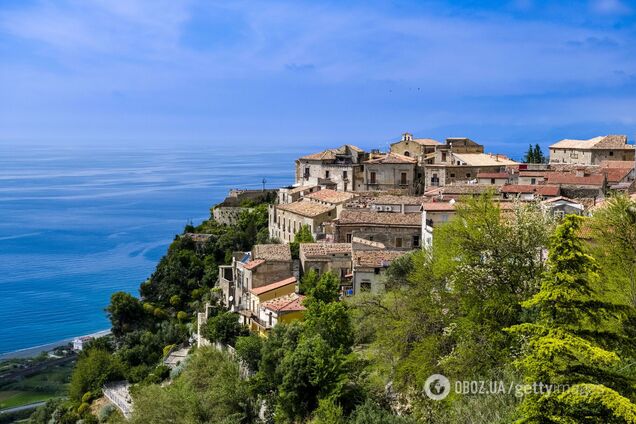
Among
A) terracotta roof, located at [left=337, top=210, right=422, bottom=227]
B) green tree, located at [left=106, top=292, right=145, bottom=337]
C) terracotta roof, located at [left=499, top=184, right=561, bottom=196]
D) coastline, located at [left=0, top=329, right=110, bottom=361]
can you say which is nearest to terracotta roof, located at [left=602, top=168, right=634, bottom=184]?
terracotta roof, located at [left=499, top=184, right=561, bottom=196]

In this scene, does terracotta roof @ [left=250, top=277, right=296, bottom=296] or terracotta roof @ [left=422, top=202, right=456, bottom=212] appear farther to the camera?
terracotta roof @ [left=422, top=202, right=456, bottom=212]

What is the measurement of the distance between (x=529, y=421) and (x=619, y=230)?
7.36m

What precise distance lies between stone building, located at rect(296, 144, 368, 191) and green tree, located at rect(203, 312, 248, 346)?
71.2ft

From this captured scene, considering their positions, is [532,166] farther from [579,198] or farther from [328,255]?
[328,255]

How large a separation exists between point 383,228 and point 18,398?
76.6 feet

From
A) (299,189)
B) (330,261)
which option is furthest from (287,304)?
(299,189)

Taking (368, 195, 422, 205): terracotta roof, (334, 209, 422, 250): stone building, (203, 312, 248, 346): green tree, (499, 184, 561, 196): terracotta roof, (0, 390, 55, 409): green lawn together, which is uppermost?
(499, 184, 561, 196): terracotta roof

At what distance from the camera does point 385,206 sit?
3450 cm

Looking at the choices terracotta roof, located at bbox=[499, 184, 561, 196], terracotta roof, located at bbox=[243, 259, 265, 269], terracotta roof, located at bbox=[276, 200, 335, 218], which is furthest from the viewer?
terracotta roof, located at bbox=[276, 200, 335, 218]

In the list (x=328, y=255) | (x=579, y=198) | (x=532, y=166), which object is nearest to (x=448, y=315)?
(x=328, y=255)

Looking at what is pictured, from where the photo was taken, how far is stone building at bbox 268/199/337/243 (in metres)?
36.4

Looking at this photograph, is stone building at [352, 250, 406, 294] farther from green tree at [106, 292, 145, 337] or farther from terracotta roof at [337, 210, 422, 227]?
green tree at [106, 292, 145, 337]

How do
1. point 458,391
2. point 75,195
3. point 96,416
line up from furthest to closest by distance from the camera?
point 75,195 < point 96,416 < point 458,391

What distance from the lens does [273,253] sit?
97.6ft
